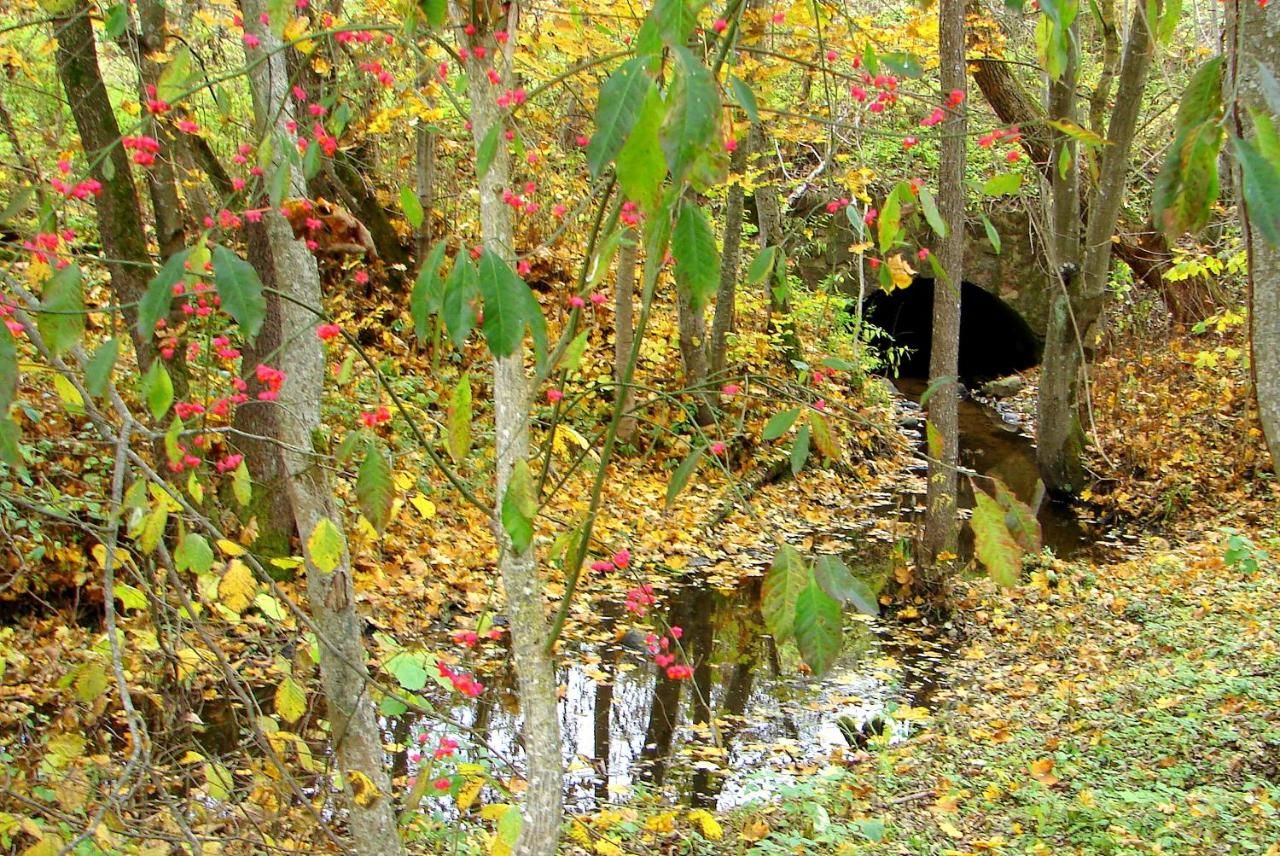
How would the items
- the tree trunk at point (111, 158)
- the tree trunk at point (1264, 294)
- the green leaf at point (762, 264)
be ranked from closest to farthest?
the green leaf at point (762, 264) < the tree trunk at point (1264, 294) < the tree trunk at point (111, 158)

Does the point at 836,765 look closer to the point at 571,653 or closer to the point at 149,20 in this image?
the point at 571,653

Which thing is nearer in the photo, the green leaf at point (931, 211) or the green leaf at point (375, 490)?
the green leaf at point (931, 211)

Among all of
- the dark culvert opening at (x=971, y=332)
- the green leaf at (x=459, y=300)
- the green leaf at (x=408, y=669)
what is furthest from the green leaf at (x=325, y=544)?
the dark culvert opening at (x=971, y=332)

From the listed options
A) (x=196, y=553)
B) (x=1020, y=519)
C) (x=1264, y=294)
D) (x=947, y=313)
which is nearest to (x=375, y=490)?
(x=196, y=553)

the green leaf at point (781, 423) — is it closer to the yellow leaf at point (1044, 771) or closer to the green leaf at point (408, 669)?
the green leaf at point (408, 669)

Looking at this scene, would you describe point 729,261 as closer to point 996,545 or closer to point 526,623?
point 526,623

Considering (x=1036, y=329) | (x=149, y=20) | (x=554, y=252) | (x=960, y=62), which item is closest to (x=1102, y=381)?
(x=1036, y=329)

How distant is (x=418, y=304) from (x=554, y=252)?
11392 millimetres

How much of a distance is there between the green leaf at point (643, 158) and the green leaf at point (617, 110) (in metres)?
0.04

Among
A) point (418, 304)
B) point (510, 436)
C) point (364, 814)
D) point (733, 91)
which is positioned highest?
point (733, 91)

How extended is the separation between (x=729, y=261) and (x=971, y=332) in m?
10.0

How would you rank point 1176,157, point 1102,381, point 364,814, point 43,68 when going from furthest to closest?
point 1102,381 < point 43,68 < point 364,814 < point 1176,157

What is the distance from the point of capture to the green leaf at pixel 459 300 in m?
1.28

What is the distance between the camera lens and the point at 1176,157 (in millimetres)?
1056
